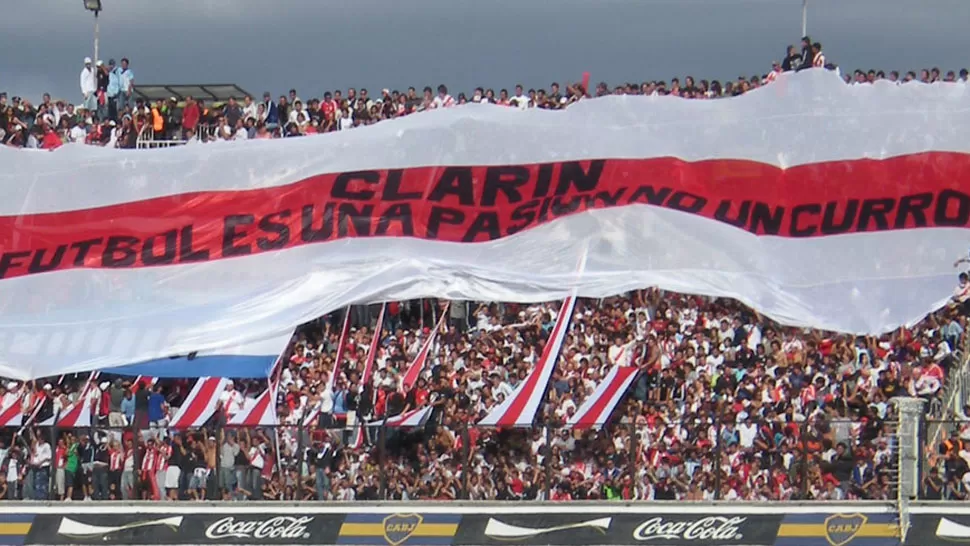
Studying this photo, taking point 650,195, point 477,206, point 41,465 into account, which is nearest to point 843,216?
point 650,195

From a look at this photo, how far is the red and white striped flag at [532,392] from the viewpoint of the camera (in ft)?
69.1

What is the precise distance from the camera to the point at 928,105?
19.5m

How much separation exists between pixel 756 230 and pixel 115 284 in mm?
8008

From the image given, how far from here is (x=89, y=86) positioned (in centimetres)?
3509

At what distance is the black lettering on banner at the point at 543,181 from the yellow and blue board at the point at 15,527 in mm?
7815

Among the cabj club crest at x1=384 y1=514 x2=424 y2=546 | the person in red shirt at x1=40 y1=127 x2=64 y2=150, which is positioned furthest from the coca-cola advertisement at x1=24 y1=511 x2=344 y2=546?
the person in red shirt at x1=40 y1=127 x2=64 y2=150

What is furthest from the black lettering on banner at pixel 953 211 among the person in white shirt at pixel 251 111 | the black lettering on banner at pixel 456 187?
the person in white shirt at pixel 251 111

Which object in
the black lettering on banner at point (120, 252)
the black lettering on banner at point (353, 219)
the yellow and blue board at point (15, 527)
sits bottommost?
the yellow and blue board at point (15, 527)

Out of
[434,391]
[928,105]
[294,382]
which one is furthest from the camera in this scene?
[294,382]

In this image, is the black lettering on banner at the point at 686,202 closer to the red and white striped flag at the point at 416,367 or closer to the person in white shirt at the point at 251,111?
the red and white striped flag at the point at 416,367

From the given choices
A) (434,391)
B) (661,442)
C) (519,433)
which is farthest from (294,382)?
(661,442)

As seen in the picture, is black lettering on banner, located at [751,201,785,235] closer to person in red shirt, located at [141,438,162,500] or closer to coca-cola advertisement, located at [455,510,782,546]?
coca-cola advertisement, located at [455,510,782,546]

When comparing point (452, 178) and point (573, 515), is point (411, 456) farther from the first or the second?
point (452, 178)

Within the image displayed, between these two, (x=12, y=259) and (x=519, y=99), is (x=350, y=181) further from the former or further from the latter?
(x=519, y=99)
